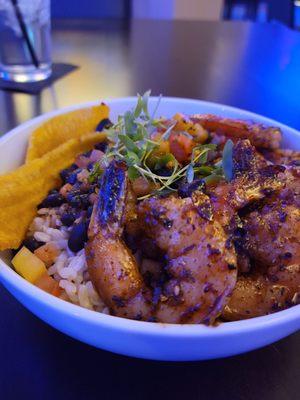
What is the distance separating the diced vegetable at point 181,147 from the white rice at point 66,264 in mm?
448

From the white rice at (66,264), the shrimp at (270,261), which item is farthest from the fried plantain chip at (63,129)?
the shrimp at (270,261)

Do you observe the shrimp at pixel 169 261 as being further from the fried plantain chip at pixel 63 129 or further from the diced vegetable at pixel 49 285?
the fried plantain chip at pixel 63 129

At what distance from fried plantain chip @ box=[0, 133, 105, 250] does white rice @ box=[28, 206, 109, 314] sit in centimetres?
5

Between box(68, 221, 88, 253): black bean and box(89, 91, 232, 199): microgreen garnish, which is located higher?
box(89, 91, 232, 199): microgreen garnish

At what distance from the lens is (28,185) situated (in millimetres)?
1392

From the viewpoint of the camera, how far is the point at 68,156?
163 centimetres

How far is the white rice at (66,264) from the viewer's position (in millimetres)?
1098

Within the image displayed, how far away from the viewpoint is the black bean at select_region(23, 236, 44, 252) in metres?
1.27

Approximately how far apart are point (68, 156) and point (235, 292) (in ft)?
2.99

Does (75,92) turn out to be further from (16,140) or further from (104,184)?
(104,184)

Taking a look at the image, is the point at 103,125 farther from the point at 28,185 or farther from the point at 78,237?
the point at 78,237

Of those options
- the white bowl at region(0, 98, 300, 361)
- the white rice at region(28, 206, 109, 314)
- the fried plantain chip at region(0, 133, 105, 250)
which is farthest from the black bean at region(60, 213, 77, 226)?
the white bowl at region(0, 98, 300, 361)

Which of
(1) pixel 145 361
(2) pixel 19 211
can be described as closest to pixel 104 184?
(2) pixel 19 211

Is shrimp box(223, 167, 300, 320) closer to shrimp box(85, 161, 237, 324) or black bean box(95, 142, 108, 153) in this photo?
shrimp box(85, 161, 237, 324)
